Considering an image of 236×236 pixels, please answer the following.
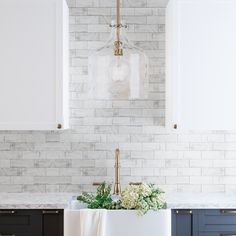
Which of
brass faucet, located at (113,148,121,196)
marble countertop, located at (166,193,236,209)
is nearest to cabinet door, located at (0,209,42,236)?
brass faucet, located at (113,148,121,196)

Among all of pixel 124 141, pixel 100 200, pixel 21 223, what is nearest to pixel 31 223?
pixel 21 223

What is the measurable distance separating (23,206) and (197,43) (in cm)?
176

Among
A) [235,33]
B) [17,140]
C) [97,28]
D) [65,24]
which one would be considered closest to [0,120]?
[17,140]

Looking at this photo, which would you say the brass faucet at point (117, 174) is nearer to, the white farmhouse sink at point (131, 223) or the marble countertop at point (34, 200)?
the marble countertop at point (34, 200)

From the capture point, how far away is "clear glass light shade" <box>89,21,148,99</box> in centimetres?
290

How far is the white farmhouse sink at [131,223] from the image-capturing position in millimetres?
2975

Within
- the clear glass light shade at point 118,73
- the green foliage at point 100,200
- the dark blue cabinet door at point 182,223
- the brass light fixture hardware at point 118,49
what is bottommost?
the dark blue cabinet door at point 182,223

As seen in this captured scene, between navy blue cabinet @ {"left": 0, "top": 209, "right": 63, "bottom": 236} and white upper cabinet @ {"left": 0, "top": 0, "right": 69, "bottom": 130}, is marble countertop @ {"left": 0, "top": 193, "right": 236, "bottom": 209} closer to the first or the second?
navy blue cabinet @ {"left": 0, "top": 209, "right": 63, "bottom": 236}

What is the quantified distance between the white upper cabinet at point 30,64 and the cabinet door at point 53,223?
64 centimetres

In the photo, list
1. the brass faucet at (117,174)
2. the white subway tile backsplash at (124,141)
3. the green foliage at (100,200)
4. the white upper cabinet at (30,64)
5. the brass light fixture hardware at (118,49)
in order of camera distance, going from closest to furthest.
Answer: the brass light fixture hardware at (118,49), the green foliage at (100,200), the white upper cabinet at (30,64), the brass faucet at (117,174), the white subway tile backsplash at (124,141)

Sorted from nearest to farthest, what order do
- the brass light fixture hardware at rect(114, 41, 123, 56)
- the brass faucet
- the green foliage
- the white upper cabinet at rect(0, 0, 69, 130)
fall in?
1. the brass light fixture hardware at rect(114, 41, 123, 56)
2. the green foliage
3. the white upper cabinet at rect(0, 0, 69, 130)
4. the brass faucet

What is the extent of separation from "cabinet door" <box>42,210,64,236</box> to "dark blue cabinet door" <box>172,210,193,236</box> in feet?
2.68

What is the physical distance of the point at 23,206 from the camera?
10.3ft

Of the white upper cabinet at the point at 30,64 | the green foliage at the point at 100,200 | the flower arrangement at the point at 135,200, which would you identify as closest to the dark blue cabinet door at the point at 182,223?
the flower arrangement at the point at 135,200
